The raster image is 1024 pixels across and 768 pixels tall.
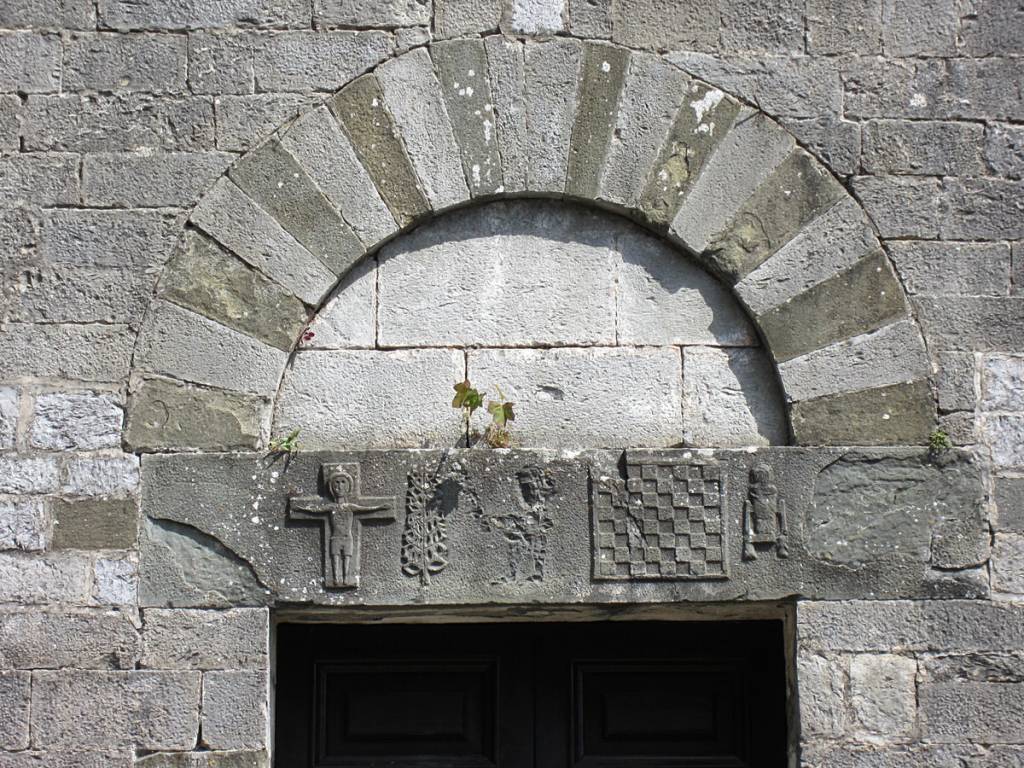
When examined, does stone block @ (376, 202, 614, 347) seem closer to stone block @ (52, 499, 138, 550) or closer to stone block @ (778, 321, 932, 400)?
stone block @ (778, 321, 932, 400)

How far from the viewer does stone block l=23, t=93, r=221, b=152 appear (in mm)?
4102

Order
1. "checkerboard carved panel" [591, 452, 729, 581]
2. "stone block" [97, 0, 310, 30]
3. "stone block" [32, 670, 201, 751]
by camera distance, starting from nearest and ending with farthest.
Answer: "stone block" [32, 670, 201, 751], "checkerboard carved panel" [591, 452, 729, 581], "stone block" [97, 0, 310, 30]

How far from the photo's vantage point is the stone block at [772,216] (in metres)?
4.07

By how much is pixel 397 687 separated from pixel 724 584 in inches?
48.2

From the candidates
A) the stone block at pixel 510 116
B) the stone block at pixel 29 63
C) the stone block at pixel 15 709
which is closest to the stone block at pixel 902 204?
the stone block at pixel 510 116

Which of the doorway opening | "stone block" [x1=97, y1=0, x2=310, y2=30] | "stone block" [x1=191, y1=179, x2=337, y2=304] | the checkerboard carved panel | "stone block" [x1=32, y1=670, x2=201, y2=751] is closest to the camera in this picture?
"stone block" [x1=32, y1=670, x2=201, y2=751]

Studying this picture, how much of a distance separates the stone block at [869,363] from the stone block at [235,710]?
1955mm

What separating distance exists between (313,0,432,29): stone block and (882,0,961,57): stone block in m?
1.56

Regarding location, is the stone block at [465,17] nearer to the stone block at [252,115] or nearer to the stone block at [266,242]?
the stone block at [252,115]

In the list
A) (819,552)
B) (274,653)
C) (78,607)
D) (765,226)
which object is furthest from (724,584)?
(78,607)

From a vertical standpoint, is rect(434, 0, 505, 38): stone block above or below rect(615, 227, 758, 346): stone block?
above

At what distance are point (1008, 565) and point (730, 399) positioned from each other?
3.34 feet

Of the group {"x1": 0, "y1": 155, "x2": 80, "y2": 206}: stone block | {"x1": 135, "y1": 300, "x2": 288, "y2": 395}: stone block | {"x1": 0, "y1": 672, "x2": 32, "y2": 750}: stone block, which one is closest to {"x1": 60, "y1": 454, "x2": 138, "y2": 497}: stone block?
{"x1": 135, "y1": 300, "x2": 288, "y2": 395}: stone block

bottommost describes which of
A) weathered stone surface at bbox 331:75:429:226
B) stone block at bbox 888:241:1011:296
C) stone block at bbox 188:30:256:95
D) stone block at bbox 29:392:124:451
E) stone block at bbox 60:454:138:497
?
stone block at bbox 60:454:138:497
